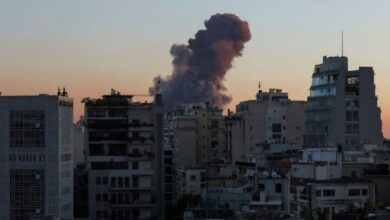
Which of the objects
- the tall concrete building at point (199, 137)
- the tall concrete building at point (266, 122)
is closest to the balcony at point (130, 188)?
the tall concrete building at point (199, 137)

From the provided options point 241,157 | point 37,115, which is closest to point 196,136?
point 241,157

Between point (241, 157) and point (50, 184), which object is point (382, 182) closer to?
point (50, 184)

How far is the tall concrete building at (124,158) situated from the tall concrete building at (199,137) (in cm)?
3342

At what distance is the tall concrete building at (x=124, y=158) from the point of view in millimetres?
93000

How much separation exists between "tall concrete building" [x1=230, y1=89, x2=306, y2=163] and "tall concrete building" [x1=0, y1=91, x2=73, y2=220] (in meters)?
50.1

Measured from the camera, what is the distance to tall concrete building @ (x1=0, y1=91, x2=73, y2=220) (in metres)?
86.7

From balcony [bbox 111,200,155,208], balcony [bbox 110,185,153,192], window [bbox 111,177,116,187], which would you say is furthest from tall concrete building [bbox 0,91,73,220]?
window [bbox 111,177,116,187]

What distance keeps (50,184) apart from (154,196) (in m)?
12.0

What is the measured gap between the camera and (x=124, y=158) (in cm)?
9550

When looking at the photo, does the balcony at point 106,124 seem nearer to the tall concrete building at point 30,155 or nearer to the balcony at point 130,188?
the balcony at point 130,188

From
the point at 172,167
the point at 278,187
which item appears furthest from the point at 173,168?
the point at 278,187

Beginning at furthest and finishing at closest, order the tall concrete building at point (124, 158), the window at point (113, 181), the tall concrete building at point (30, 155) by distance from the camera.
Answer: the window at point (113, 181) < the tall concrete building at point (124, 158) < the tall concrete building at point (30, 155)

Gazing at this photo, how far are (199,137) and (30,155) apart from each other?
55.2 metres

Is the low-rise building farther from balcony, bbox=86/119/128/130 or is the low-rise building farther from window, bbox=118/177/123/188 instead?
balcony, bbox=86/119/128/130
